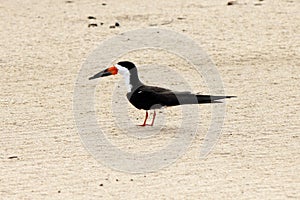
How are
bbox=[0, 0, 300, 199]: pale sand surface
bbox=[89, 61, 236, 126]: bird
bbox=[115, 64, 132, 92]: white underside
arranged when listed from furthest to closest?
bbox=[115, 64, 132, 92]: white underside < bbox=[89, 61, 236, 126]: bird < bbox=[0, 0, 300, 199]: pale sand surface

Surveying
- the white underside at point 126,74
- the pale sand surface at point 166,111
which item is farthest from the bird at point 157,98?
the pale sand surface at point 166,111

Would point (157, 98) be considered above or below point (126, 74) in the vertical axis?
below

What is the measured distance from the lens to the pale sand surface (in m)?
6.19

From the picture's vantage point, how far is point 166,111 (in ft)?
27.3

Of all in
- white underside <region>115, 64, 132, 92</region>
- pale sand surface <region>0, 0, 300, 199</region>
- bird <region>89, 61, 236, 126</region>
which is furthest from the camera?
white underside <region>115, 64, 132, 92</region>

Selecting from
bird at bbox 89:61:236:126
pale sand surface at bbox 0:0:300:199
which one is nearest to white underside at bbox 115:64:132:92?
bird at bbox 89:61:236:126

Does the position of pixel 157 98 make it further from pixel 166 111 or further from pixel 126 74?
pixel 166 111

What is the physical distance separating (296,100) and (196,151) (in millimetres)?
1874

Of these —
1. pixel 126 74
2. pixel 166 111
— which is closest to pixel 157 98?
pixel 126 74

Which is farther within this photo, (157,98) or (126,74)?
(126,74)

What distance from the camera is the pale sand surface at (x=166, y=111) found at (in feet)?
20.3

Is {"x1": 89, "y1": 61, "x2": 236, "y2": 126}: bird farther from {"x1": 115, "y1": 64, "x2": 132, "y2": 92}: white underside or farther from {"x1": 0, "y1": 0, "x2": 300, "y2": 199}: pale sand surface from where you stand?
{"x1": 0, "y1": 0, "x2": 300, "y2": 199}: pale sand surface

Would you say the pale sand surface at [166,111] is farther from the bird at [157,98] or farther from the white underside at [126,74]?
the white underside at [126,74]

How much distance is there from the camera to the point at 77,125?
7738 millimetres
